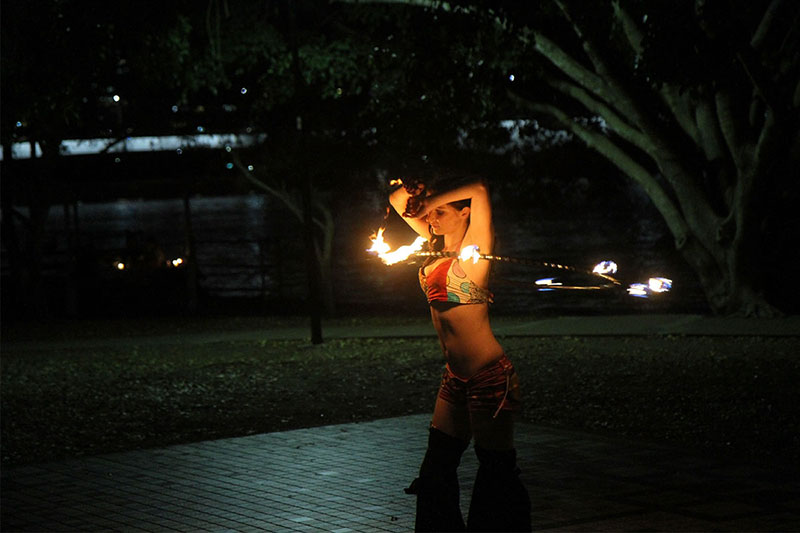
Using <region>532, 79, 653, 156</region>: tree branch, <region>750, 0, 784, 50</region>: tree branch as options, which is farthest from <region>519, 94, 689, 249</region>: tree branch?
<region>750, 0, 784, 50</region>: tree branch

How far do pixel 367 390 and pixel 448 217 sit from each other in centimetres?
691

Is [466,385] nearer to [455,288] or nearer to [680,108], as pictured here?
[455,288]

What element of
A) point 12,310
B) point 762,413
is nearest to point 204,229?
point 12,310

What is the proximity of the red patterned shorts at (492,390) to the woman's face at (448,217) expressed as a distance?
698 mm

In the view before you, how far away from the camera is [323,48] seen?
21203 millimetres

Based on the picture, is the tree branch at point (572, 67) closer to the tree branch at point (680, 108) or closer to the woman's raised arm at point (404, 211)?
the tree branch at point (680, 108)

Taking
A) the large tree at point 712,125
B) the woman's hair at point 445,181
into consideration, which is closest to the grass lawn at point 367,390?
the large tree at point 712,125

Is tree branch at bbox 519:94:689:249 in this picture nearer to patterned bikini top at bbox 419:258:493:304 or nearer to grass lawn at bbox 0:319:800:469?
grass lawn at bbox 0:319:800:469

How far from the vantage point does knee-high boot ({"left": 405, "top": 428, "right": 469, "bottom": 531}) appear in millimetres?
5492

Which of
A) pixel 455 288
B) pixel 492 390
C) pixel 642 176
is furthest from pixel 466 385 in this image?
pixel 642 176

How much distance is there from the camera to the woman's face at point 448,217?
5582 millimetres

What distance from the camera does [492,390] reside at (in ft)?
17.7

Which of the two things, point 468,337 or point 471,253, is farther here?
point 468,337

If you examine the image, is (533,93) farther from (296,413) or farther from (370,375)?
(296,413)
